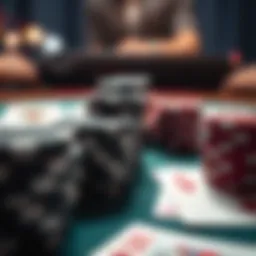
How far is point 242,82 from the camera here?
128 centimetres

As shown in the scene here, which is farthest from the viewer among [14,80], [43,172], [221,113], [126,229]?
[14,80]

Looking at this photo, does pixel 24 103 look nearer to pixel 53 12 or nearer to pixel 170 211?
pixel 170 211

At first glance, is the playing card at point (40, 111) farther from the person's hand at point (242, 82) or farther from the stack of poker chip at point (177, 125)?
the person's hand at point (242, 82)

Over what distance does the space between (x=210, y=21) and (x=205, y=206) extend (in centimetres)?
386

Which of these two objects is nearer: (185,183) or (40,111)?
(185,183)

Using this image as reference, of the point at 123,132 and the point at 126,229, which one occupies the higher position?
the point at 123,132

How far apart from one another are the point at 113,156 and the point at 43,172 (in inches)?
7.0

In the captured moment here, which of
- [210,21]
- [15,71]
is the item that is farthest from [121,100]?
[210,21]

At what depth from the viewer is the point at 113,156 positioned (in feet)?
2.03

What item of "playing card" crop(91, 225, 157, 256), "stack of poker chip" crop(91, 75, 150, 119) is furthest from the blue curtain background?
"playing card" crop(91, 225, 157, 256)

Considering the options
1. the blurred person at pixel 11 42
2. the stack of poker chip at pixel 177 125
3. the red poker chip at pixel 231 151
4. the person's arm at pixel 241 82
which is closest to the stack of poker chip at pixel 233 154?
the red poker chip at pixel 231 151

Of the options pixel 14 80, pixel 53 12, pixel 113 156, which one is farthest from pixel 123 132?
pixel 53 12

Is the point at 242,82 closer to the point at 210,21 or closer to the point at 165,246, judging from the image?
the point at 165,246

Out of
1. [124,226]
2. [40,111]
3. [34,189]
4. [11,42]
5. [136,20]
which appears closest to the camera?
[34,189]
